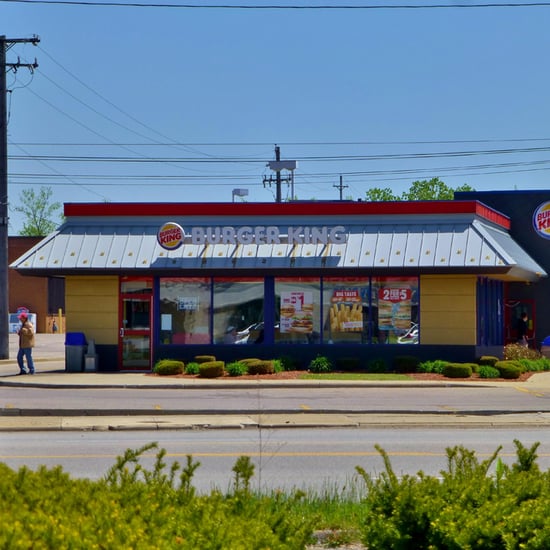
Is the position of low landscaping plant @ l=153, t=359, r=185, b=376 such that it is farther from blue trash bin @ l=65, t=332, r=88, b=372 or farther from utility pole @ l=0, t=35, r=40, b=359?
utility pole @ l=0, t=35, r=40, b=359

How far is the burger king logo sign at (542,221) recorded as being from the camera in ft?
123

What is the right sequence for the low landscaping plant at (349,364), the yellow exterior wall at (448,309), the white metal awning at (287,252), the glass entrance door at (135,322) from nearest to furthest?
the white metal awning at (287,252)
the low landscaping plant at (349,364)
the yellow exterior wall at (448,309)
the glass entrance door at (135,322)

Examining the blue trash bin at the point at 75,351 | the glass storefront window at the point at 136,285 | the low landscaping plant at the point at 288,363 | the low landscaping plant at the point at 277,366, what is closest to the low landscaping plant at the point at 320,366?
the low landscaping plant at the point at 288,363

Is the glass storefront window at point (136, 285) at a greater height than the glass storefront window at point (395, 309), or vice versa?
the glass storefront window at point (136, 285)

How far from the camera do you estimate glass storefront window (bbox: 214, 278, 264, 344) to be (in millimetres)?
32188

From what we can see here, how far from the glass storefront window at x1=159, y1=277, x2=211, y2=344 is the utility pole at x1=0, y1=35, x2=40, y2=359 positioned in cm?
666

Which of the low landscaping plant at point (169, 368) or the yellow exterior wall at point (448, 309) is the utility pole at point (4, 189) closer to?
the low landscaping plant at point (169, 368)

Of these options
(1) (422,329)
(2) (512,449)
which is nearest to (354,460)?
(2) (512,449)

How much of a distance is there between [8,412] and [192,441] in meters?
5.05

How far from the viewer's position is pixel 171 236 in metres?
31.5

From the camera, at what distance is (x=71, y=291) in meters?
32.4

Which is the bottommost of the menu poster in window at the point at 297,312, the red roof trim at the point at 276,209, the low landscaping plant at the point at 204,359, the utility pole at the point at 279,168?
the low landscaping plant at the point at 204,359

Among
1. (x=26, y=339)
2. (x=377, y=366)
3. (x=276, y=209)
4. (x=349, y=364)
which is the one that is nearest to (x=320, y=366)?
(x=349, y=364)

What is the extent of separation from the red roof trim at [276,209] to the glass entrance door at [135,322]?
2379 millimetres
